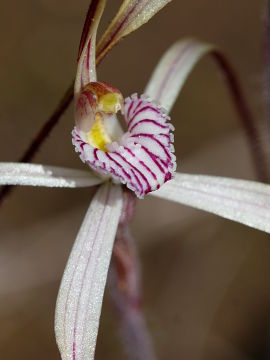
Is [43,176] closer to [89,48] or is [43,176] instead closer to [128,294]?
[89,48]

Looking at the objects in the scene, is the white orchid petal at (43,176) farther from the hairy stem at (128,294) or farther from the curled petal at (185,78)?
the curled petal at (185,78)

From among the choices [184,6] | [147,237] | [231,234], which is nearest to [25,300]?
[147,237]

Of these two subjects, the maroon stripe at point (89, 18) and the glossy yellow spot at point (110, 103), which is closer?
the maroon stripe at point (89, 18)

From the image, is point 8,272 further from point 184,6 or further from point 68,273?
point 184,6

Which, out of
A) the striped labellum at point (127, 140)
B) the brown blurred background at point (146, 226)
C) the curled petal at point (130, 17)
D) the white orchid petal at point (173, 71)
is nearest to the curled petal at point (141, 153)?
the striped labellum at point (127, 140)

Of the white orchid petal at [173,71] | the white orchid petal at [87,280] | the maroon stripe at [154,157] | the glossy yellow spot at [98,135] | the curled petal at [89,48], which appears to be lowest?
the white orchid petal at [87,280]

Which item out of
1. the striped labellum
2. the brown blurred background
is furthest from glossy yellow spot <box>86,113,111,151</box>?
the brown blurred background
